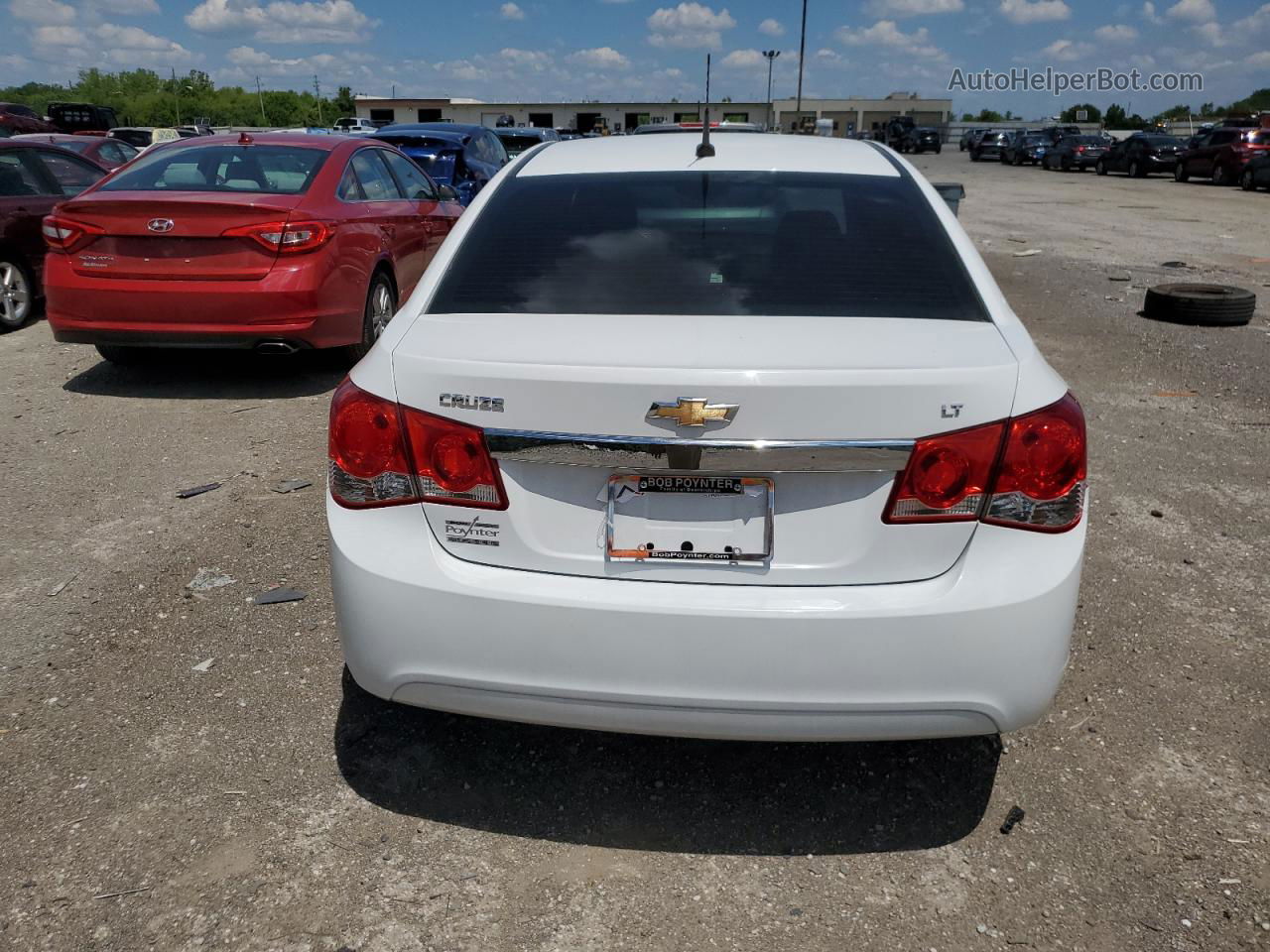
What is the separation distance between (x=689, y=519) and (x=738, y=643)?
30 centimetres

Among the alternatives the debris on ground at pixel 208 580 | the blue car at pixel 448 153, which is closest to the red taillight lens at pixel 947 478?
the debris on ground at pixel 208 580

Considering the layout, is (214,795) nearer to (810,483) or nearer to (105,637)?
(105,637)

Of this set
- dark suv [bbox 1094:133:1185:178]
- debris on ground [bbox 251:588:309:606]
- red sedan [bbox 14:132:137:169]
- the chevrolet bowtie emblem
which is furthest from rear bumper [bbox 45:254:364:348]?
dark suv [bbox 1094:133:1185:178]

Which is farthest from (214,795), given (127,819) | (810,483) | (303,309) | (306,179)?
(306,179)

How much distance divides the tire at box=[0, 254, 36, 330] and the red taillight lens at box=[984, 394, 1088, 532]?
29.6 feet

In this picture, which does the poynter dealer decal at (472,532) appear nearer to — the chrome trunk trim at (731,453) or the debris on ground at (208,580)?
the chrome trunk trim at (731,453)

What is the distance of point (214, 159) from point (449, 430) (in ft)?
19.5

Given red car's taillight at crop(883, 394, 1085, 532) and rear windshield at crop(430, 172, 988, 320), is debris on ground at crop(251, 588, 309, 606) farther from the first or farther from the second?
red car's taillight at crop(883, 394, 1085, 532)

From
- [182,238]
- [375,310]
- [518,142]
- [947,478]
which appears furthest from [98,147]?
[947,478]

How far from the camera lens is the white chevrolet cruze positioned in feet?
7.54

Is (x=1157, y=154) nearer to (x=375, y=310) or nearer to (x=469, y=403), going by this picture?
(x=375, y=310)

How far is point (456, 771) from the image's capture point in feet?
9.87

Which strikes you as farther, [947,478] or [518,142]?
[518,142]

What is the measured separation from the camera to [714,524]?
2.37m
